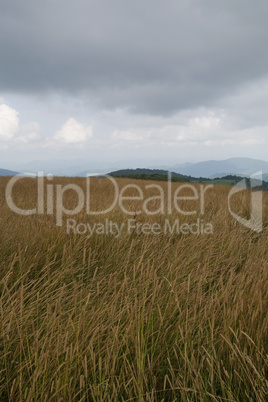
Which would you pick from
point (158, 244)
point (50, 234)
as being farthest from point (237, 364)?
point (50, 234)

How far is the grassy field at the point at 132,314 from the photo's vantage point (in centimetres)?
106

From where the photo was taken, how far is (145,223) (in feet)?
11.6

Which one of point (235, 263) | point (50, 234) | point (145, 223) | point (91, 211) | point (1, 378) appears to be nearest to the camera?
point (1, 378)

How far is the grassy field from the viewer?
1.06 meters

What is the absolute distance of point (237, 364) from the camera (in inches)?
46.6

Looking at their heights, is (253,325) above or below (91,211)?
below

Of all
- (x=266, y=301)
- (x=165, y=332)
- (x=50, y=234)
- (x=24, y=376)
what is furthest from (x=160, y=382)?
(x=50, y=234)

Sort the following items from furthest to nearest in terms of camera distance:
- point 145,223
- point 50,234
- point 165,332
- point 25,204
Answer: point 25,204
point 145,223
point 50,234
point 165,332

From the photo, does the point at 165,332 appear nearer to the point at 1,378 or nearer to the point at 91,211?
the point at 1,378

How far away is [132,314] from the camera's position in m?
1.19

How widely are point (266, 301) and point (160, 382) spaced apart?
0.73m

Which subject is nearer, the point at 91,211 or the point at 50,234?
the point at 50,234

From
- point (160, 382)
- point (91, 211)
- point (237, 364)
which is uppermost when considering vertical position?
point (91, 211)

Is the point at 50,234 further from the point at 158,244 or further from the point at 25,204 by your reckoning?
the point at 25,204
